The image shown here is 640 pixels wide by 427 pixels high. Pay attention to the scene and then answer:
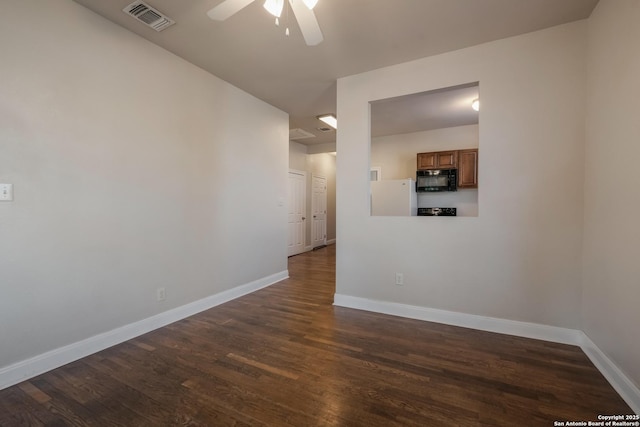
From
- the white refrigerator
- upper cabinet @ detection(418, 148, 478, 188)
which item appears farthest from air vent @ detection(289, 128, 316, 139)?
upper cabinet @ detection(418, 148, 478, 188)

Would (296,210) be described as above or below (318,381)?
above

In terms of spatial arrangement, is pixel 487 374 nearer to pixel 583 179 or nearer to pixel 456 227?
pixel 456 227

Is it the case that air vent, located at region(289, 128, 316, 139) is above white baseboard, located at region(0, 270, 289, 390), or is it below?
above

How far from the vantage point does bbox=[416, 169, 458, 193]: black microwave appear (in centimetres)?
506

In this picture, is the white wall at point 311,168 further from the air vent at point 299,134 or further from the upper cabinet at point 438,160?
the upper cabinet at point 438,160

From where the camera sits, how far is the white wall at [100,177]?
6.01 feet

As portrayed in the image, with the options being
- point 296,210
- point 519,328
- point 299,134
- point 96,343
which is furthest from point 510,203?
point 296,210

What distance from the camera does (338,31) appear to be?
2.40 m

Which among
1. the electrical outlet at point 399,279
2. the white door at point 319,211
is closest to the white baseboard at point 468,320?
the electrical outlet at point 399,279

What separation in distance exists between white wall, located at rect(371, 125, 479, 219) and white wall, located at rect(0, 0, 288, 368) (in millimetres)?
3803

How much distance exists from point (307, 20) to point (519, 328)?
3085 mm

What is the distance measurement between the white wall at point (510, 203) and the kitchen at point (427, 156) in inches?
52.9

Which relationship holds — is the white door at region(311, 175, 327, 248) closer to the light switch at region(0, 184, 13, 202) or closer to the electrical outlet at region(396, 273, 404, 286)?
the electrical outlet at region(396, 273, 404, 286)

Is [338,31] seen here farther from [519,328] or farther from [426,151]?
[426,151]
